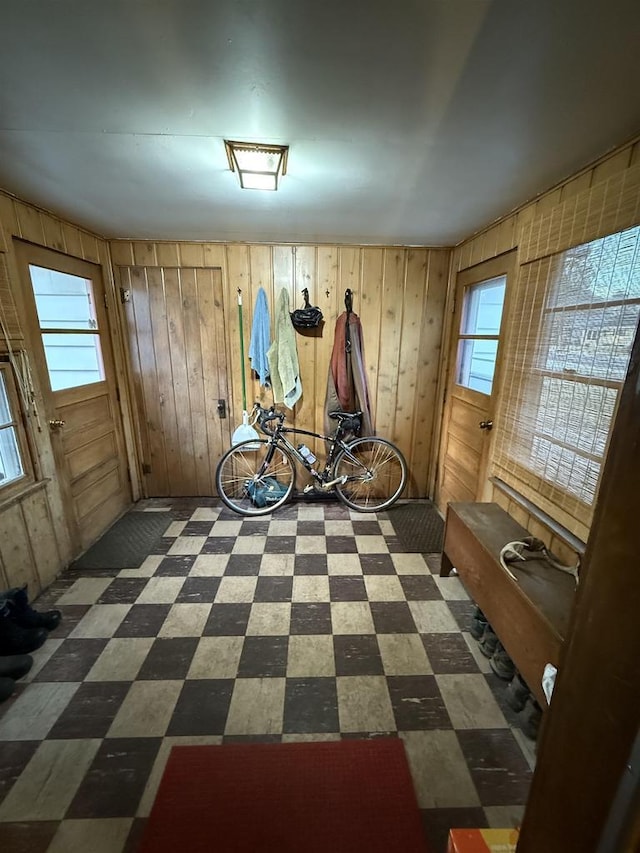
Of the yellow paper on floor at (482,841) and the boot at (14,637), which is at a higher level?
the yellow paper on floor at (482,841)

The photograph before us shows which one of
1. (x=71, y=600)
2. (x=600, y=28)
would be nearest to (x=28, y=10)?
(x=600, y=28)

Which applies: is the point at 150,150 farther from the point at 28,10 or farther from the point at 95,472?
the point at 95,472

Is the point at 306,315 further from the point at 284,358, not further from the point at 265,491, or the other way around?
the point at 265,491

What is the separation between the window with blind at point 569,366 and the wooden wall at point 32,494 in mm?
2860

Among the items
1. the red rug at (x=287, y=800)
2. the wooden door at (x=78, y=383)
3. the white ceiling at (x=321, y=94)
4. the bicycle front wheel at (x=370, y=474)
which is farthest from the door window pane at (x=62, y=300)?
the red rug at (x=287, y=800)

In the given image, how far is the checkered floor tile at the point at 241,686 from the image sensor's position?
117 cm

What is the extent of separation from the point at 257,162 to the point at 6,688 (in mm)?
2578

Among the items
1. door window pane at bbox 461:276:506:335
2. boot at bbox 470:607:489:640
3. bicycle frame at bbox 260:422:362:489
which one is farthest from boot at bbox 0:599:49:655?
door window pane at bbox 461:276:506:335

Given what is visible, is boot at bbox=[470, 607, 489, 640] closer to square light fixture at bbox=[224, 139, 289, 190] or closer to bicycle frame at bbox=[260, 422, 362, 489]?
bicycle frame at bbox=[260, 422, 362, 489]

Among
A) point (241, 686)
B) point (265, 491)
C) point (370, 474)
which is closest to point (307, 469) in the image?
point (265, 491)

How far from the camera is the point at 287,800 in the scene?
1140 millimetres

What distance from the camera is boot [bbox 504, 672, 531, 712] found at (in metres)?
1.44

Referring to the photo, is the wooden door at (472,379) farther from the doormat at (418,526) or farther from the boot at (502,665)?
the boot at (502,665)

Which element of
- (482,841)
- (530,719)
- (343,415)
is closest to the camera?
(482,841)
